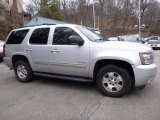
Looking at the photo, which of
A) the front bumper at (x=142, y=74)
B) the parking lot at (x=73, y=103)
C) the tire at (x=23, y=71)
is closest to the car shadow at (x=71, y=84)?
the parking lot at (x=73, y=103)

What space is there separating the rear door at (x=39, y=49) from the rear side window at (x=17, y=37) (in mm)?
401

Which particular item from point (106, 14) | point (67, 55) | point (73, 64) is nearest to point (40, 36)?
point (67, 55)

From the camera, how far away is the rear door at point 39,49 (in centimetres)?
690

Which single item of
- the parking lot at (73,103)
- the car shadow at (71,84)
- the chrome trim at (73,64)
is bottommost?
the parking lot at (73,103)

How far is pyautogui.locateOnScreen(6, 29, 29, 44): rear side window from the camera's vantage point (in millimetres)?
7594

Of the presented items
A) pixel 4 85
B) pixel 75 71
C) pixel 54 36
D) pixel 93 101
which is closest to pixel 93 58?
pixel 75 71

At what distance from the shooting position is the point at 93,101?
5.56 meters

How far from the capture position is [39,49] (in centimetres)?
700

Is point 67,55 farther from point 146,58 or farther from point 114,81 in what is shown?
point 146,58

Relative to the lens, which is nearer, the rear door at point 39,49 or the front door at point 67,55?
the front door at point 67,55

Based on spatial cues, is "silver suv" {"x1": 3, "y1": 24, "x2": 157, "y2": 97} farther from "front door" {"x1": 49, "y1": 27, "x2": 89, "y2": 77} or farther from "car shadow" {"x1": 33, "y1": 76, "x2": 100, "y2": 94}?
"car shadow" {"x1": 33, "y1": 76, "x2": 100, "y2": 94}

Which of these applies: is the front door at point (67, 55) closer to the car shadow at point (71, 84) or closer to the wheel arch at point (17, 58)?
the car shadow at point (71, 84)

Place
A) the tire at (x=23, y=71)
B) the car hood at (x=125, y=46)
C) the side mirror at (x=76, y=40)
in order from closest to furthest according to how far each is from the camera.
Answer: the car hood at (x=125, y=46)
the side mirror at (x=76, y=40)
the tire at (x=23, y=71)

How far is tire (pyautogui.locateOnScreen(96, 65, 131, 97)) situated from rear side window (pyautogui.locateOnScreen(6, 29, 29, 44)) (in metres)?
3.04
